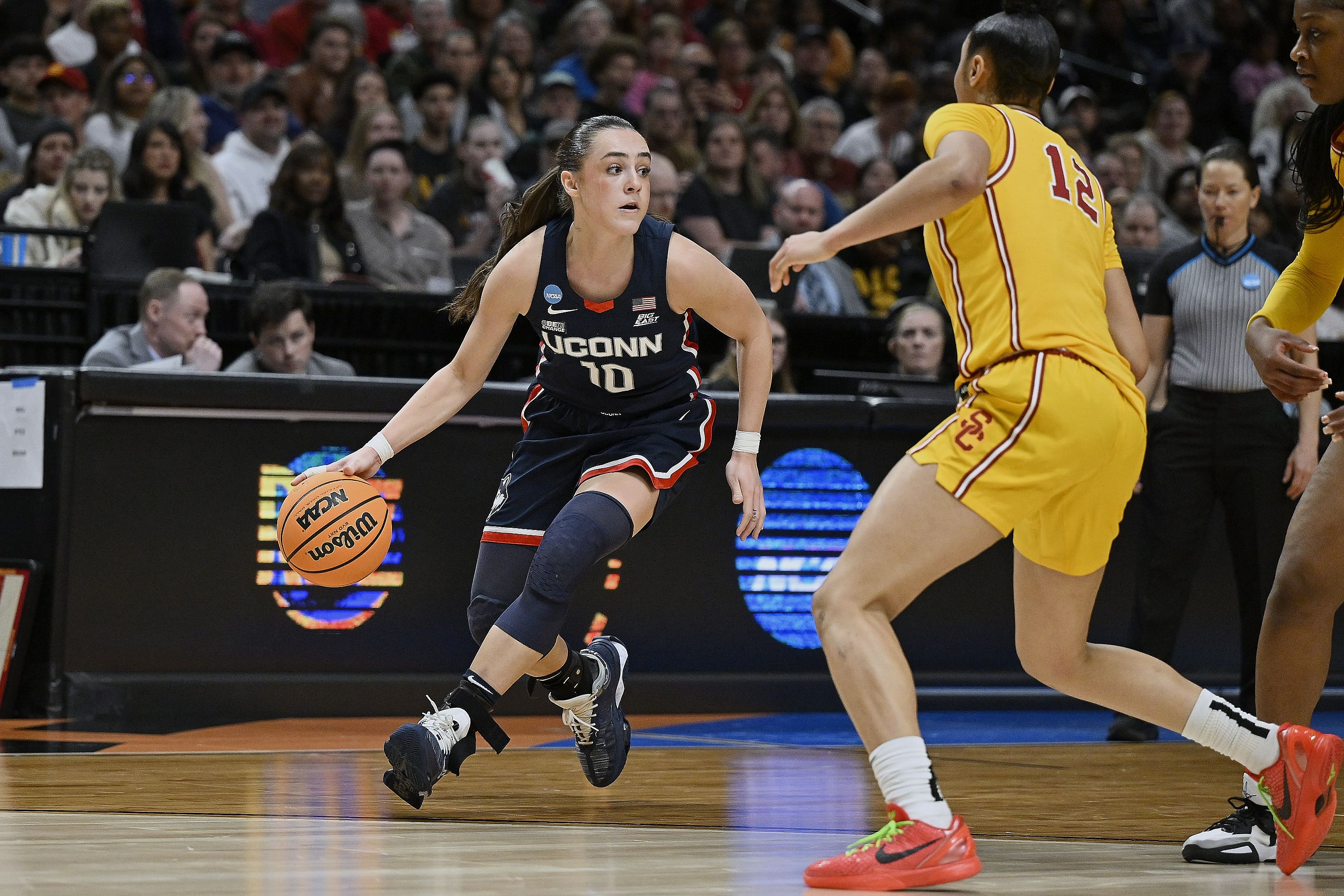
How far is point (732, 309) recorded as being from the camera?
178 inches

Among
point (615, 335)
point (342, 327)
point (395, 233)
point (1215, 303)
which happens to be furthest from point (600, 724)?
point (395, 233)

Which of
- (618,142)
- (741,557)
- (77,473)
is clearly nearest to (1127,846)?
(618,142)

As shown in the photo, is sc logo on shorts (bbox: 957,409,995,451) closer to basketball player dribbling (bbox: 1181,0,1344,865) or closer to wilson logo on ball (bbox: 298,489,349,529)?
basketball player dribbling (bbox: 1181,0,1344,865)

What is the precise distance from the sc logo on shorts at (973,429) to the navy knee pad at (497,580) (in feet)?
5.14

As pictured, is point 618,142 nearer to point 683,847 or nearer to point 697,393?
point 697,393

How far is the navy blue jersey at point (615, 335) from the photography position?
4.47 metres

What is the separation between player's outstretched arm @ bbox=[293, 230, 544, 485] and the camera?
4473 millimetres

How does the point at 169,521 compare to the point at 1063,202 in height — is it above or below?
below

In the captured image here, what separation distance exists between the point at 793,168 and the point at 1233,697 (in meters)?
5.40

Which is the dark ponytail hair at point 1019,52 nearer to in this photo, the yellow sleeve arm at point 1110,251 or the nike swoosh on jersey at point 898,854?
the yellow sleeve arm at point 1110,251

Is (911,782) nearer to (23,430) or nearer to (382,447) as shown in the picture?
(382,447)

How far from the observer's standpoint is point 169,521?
6113 mm

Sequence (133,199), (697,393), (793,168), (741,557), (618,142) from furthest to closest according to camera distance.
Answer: (793,168), (133,199), (741,557), (697,393), (618,142)

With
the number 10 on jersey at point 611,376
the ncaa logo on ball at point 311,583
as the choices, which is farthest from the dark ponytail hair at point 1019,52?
the ncaa logo on ball at point 311,583
